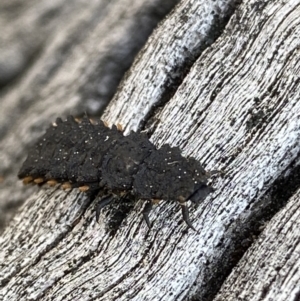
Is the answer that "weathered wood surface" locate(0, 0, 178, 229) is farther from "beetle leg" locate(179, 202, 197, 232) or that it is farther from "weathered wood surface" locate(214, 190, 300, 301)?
"weathered wood surface" locate(214, 190, 300, 301)

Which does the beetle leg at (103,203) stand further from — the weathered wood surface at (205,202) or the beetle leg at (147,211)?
the beetle leg at (147,211)

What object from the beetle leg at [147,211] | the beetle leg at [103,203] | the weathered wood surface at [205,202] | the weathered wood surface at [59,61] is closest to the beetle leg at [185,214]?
the weathered wood surface at [205,202]

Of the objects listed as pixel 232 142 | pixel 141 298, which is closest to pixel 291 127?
pixel 232 142

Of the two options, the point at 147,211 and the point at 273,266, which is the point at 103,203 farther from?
the point at 273,266

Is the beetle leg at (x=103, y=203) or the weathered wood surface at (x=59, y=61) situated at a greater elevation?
the weathered wood surface at (x=59, y=61)

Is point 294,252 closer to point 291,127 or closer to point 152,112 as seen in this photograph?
point 291,127
